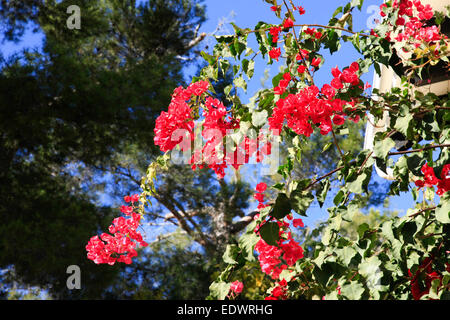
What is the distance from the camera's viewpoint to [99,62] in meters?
6.92

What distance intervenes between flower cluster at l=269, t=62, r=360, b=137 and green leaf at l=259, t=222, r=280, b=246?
13.2 inches

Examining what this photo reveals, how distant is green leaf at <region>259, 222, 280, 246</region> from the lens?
3.57 feet

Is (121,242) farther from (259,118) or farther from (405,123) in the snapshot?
(405,123)

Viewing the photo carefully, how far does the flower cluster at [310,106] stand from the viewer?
1.26 metres

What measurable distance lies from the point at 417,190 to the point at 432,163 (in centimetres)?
50

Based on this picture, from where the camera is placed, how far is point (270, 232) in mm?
1089

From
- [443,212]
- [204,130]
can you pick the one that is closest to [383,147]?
[443,212]

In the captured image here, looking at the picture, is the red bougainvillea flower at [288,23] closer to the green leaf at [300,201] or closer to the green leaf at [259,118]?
the green leaf at [259,118]

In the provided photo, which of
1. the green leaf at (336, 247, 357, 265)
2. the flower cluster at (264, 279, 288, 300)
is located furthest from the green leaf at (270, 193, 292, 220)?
the flower cluster at (264, 279, 288, 300)

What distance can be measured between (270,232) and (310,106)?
Result: 0.39 metres

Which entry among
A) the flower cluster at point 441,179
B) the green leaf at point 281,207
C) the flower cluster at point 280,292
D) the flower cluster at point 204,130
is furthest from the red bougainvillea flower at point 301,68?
the flower cluster at point 280,292

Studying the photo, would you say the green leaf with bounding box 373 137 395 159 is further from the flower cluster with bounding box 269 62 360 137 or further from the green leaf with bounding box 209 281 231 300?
the green leaf with bounding box 209 281 231 300

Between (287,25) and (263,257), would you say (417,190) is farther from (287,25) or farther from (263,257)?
(287,25)

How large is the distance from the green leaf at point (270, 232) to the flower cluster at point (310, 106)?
34 centimetres
